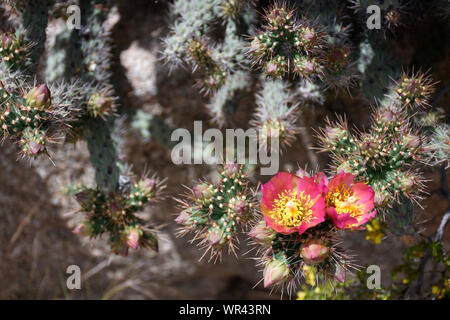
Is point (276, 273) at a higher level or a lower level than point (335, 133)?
lower

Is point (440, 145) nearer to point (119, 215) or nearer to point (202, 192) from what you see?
point (202, 192)

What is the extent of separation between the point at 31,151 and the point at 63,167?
105 cm

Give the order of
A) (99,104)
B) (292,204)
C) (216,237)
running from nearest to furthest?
(292,204) → (216,237) → (99,104)

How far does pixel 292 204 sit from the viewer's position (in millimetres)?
1439

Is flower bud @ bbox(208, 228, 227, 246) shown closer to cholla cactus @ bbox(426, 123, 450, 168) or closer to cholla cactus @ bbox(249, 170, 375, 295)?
cholla cactus @ bbox(249, 170, 375, 295)

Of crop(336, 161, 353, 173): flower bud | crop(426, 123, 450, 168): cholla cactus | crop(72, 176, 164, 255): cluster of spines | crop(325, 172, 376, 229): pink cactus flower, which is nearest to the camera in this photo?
crop(325, 172, 376, 229): pink cactus flower

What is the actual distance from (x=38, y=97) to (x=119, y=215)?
0.53 metres

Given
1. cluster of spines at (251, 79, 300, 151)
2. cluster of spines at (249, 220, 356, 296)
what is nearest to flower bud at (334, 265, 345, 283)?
cluster of spines at (249, 220, 356, 296)

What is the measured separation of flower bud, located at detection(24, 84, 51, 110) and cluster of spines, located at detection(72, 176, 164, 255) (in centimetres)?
40

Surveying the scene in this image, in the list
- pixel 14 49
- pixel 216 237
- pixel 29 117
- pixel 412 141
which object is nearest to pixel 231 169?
pixel 216 237

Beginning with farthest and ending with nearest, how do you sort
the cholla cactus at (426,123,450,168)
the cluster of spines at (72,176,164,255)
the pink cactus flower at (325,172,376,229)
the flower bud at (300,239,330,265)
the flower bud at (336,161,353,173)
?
1. the cluster of spines at (72,176,164,255)
2. the cholla cactus at (426,123,450,168)
3. the flower bud at (336,161,353,173)
4. the pink cactus flower at (325,172,376,229)
5. the flower bud at (300,239,330,265)

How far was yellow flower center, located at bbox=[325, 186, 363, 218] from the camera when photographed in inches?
57.7

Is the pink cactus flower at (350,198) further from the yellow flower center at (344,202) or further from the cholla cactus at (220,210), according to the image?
the cholla cactus at (220,210)

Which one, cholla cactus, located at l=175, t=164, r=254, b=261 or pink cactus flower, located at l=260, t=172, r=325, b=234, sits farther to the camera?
cholla cactus, located at l=175, t=164, r=254, b=261
